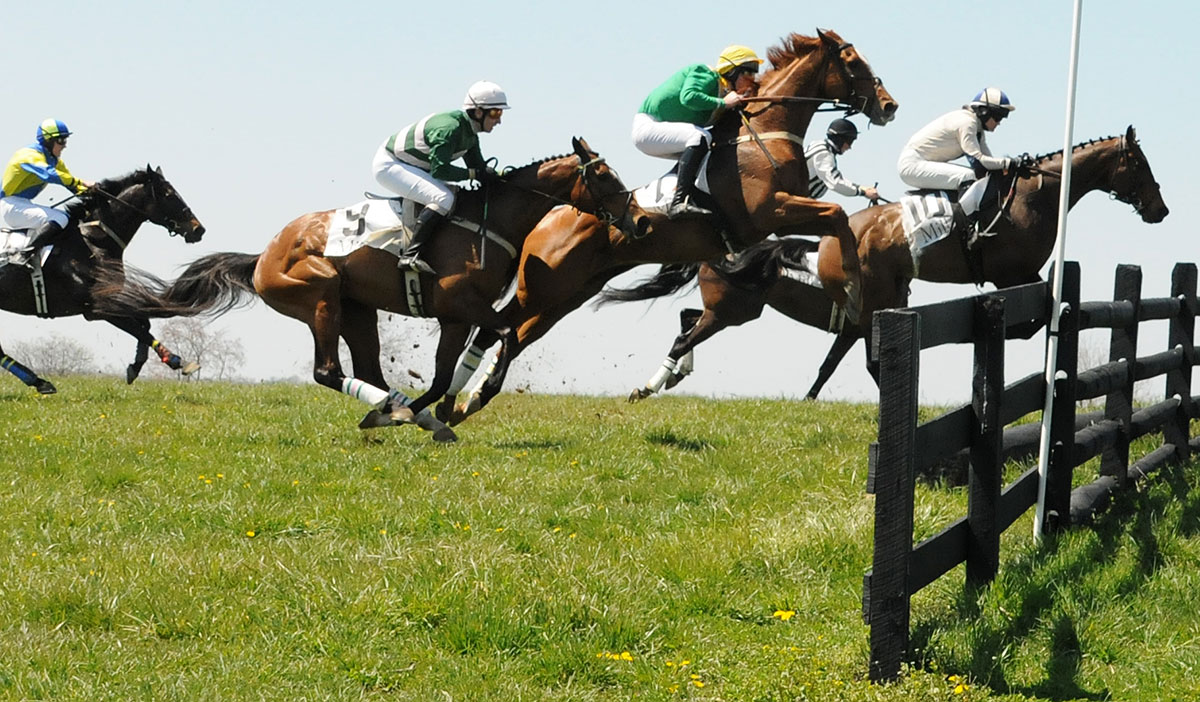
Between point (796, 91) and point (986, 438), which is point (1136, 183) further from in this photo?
point (986, 438)

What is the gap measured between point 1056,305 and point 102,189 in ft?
36.6

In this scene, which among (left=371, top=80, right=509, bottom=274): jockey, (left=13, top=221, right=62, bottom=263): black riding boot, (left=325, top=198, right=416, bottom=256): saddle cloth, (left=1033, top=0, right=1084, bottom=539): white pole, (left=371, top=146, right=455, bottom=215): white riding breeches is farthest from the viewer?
(left=13, top=221, right=62, bottom=263): black riding boot

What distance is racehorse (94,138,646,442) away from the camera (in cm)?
1027

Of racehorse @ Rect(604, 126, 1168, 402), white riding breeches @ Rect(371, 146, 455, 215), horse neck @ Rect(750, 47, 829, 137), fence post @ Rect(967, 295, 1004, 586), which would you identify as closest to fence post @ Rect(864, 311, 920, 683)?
fence post @ Rect(967, 295, 1004, 586)

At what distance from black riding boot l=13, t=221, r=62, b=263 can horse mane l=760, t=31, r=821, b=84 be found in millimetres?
7715

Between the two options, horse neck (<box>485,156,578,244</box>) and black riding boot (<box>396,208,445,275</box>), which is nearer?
black riding boot (<box>396,208,445,275</box>)

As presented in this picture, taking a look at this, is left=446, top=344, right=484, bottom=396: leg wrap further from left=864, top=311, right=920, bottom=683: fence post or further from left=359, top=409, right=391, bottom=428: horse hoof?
left=864, top=311, right=920, bottom=683: fence post

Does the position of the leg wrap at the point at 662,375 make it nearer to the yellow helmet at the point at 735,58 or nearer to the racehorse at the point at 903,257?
the racehorse at the point at 903,257

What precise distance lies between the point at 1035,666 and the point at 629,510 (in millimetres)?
3067

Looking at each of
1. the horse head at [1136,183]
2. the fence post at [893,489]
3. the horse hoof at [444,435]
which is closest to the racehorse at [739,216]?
the horse hoof at [444,435]

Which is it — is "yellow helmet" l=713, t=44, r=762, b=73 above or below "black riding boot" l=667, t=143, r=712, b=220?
above

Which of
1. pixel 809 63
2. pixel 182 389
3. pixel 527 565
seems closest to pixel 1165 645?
pixel 527 565

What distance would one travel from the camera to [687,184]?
33.3 ft

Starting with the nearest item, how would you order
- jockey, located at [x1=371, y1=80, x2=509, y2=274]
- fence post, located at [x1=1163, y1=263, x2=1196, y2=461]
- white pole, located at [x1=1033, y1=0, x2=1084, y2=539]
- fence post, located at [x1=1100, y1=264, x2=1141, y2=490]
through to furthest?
white pole, located at [x1=1033, y1=0, x2=1084, y2=539], fence post, located at [x1=1100, y1=264, x2=1141, y2=490], fence post, located at [x1=1163, y1=263, x2=1196, y2=461], jockey, located at [x1=371, y1=80, x2=509, y2=274]
